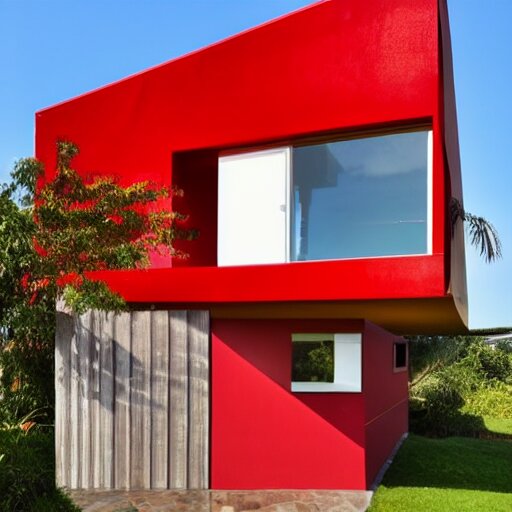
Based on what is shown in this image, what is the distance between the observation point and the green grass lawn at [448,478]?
23.4ft

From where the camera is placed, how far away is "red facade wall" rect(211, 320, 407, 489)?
25.0 ft

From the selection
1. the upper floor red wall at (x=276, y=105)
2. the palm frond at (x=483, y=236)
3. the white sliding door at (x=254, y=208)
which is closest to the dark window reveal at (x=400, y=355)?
the upper floor red wall at (x=276, y=105)

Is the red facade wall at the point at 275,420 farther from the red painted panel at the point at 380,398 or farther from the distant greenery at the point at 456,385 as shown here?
the distant greenery at the point at 456,385

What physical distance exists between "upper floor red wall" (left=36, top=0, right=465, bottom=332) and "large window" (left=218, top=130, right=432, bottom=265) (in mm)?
184

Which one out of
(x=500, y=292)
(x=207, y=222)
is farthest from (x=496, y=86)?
(x=207, y=222)

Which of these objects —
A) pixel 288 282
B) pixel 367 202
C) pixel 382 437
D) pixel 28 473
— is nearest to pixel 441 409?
pixel 382 437

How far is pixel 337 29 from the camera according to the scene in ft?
23.2

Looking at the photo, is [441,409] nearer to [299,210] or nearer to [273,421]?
[273,421]

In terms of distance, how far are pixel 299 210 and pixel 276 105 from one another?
4.83ft

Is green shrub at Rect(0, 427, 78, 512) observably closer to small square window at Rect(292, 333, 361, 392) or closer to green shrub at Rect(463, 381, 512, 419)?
small square window at Rect(292, 333, 361, 392)

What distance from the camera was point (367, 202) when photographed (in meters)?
6.44

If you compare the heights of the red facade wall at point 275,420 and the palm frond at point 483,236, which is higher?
the palm frond at point 483,236

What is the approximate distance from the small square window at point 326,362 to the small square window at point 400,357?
446cm

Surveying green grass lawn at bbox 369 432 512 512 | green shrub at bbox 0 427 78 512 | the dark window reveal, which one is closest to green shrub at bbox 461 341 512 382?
the dark window reveal
